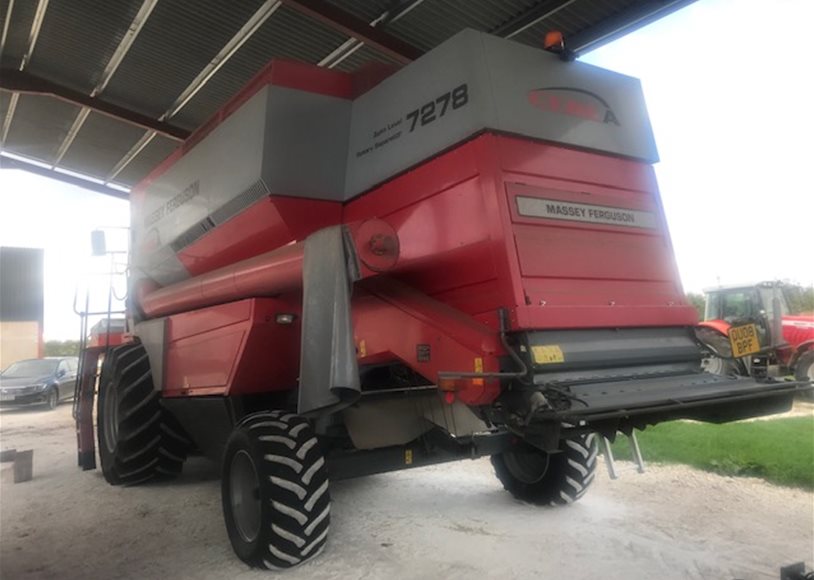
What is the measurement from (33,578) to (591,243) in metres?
3.83

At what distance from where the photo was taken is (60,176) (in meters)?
13.1

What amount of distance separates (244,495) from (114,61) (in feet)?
24.5

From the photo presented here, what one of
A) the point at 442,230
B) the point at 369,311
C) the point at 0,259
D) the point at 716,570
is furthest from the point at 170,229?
the point at 716,570

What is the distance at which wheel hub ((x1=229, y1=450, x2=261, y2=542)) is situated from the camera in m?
3.72

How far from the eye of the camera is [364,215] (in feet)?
12.8

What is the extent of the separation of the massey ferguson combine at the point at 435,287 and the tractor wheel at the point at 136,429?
971 mm

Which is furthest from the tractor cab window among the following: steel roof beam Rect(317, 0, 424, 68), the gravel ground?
steel roof beam Rect(317, 0, 424, 68)

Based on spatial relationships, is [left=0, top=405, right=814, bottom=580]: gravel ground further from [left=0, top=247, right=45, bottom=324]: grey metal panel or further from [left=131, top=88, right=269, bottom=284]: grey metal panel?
[left=0, top=247, right=45, bottom=324]: grey metal panel

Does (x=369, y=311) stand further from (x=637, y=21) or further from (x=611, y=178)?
(x=637, y=21)

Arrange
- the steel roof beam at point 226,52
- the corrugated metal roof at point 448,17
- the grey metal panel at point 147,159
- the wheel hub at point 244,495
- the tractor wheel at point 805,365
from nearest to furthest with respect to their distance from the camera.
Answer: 1. the wheel hub at point 244,495
2. the corrugated metal roof at point 448,17
3. the steel roof beam at point 226,52
4. the tractor wheel at point 805,365
5. the grey metal panel at point 147,159

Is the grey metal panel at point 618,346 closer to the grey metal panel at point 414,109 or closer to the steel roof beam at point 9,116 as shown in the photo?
the grey metal panel at point 414,109

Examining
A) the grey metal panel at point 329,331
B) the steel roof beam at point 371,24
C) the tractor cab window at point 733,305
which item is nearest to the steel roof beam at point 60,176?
the steel roof beam at point 371,24

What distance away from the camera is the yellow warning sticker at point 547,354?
9.44 feet

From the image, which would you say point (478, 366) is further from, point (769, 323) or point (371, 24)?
point (769, 323)
